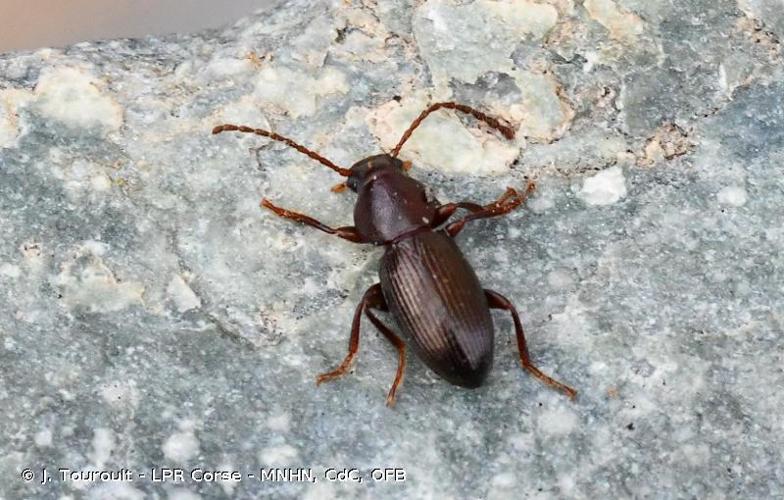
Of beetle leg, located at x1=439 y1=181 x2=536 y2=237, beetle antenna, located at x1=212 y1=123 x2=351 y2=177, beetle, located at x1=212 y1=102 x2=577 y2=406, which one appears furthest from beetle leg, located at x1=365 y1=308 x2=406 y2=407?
beetle antenna, located at x1=212 y1=123 x2=351 y2=177

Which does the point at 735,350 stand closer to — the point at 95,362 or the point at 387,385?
the point at 387,385

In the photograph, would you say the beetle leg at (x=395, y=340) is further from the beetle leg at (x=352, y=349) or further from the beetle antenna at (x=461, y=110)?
the beetle antenna at (x=461, y=110)

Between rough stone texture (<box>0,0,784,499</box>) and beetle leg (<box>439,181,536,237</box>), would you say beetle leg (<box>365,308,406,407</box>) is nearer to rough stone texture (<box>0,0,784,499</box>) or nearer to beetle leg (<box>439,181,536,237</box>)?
A: rough stone texture (<box>0,0,784,499</box>)

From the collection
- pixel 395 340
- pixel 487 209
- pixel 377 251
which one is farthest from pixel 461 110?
pixel 395 340

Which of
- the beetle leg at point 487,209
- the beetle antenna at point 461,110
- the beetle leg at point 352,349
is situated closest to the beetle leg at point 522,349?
the beetle leg at point 487,209

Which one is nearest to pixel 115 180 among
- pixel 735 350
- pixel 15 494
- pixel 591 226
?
pixel 15 494

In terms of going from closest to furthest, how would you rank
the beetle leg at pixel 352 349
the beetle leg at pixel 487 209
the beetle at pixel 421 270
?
the beetle at pixel 421 270 < the beetle leg at pixel 352 349 < the beetle leg at pixel 487 209
